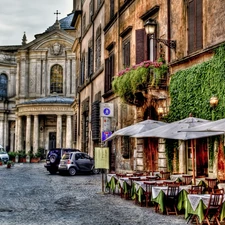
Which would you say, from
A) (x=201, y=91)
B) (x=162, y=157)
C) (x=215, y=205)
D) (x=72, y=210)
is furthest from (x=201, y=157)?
(x=215, y=205)

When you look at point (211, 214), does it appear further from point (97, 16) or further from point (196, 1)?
point (97, 16)

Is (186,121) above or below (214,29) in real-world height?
below

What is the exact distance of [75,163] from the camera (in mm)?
29828

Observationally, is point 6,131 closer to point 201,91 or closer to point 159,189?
point 201,91

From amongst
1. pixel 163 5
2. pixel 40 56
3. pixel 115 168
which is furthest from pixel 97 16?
pixel 40 56

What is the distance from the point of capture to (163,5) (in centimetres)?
1916

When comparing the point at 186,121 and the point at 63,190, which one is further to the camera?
the point at 63,190

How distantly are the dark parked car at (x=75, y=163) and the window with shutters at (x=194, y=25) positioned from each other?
1456cm

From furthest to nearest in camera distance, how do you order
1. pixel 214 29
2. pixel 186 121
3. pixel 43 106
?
1. pixel 43 106
2. pixel 214 29
3. pixel 186 121

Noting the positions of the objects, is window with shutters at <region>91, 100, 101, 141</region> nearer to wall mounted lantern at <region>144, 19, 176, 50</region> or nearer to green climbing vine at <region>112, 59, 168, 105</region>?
green climbing vine at <region>112, 59, 168, 105</region>

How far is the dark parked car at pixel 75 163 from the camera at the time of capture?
29.5 metres

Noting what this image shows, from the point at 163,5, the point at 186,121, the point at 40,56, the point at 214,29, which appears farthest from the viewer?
the point at 40,56

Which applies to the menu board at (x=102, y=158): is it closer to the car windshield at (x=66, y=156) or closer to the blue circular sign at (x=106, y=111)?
the blue circular sign at (x=106, y=111)

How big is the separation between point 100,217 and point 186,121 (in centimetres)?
381
